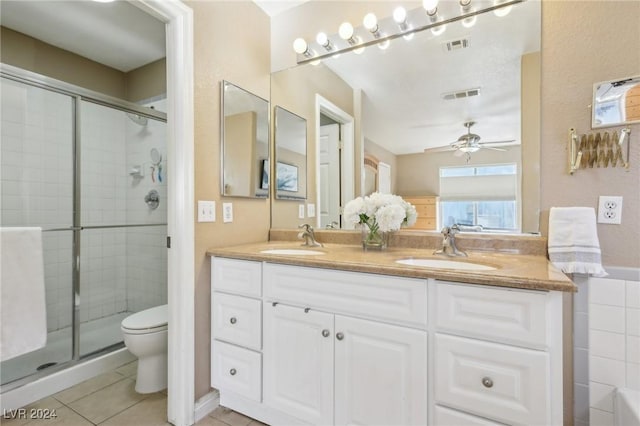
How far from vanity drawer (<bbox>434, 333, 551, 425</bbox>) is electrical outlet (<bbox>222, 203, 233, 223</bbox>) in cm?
126

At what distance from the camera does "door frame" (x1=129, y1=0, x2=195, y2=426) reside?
4.91 feet

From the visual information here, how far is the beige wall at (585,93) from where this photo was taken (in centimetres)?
122

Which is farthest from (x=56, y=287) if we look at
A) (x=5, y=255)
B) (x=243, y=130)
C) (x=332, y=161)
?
(x=332, y=161)

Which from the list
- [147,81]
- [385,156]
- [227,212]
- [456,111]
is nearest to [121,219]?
[147,81]

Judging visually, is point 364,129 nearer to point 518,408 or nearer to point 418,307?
point 418,307

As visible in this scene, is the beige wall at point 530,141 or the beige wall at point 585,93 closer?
the beige wall at point 585,93

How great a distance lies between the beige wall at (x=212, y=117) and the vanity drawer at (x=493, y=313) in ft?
3.91

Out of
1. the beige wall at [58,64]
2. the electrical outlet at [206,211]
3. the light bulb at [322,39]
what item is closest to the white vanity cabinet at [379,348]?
the electrical outlet at [206,211]

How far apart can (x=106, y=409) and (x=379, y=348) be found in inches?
61.8

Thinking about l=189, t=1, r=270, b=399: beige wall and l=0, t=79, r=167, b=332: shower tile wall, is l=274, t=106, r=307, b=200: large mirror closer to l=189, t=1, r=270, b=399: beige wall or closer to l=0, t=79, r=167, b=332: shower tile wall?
l=189, t=1, r=270, b=399: beige wall

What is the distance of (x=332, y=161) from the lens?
1992 millimetres

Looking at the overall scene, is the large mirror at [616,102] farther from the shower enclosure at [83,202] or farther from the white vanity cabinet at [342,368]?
the shower enclosure at [83,202]

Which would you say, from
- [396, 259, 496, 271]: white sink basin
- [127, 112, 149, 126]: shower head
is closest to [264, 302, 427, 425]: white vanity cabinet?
[396, 259, 496, 271]: white sink basin

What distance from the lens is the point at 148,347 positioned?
175 cm
